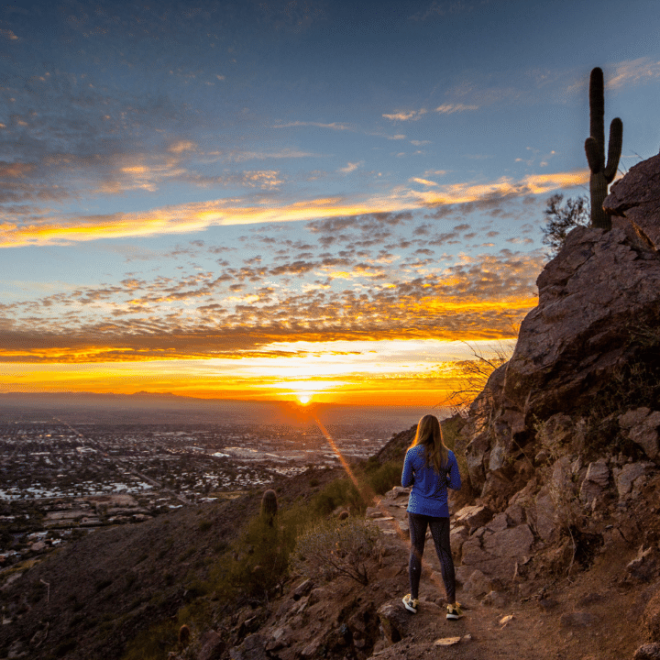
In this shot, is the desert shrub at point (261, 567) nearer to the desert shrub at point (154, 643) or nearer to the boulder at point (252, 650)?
the desert shrub at point (154, 643)

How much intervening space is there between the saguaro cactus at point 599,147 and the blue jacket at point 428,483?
788cm

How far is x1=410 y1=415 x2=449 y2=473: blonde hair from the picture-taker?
5035 mm

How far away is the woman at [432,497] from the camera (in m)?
5.01

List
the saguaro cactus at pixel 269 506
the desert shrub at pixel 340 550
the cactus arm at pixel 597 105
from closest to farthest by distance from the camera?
the desert shrub at pixel 340 550, the cactus arm at pixel 597 105, the saguaro cactus at pixel 269 506

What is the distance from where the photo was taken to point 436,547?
4.99 meters

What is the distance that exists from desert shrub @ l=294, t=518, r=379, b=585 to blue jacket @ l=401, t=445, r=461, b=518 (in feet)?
10.0

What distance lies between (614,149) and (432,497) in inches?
412

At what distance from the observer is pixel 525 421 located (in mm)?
7797

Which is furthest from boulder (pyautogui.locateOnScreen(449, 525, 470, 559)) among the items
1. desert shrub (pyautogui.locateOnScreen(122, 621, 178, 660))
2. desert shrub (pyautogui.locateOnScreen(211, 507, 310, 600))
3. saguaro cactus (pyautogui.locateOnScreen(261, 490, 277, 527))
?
saguaro cactus (pyautogui.locateOnScreen(261, 490, 277, 527))

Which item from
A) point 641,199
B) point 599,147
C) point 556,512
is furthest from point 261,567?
point 599,147

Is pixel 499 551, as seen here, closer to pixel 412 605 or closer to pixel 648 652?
pixel 412 605

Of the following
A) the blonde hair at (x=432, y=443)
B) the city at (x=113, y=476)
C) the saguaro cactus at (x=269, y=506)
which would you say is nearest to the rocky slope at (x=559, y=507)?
Answer: the blonde hair at (x=432, y=443)

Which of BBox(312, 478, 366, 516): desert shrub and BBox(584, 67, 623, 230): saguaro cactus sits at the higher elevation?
BBox(584, 67, 623, 230): saguaro cactus

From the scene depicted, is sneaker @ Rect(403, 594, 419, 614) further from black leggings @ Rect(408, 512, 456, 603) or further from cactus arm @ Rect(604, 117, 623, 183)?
cactus arm @ Rect(604, 117, 623, 183)
